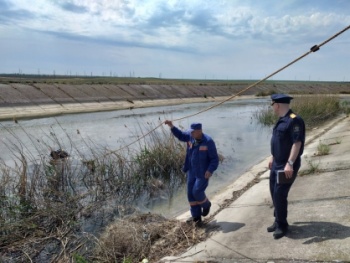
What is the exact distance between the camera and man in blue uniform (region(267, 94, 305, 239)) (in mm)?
4359

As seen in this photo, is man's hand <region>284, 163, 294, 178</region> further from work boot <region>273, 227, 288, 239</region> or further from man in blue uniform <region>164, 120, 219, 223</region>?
man in blue uniform <region>164, 120, 219, 223</region>

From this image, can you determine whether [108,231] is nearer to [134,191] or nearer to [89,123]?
[134,191]

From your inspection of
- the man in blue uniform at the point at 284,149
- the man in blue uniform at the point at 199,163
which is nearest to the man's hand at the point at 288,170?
the man in blue uniform at the point at 284,149

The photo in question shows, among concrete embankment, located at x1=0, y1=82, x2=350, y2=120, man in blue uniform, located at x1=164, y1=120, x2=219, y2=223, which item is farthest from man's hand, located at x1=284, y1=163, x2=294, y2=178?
concrete embankment, located at x1=0, y1=82, x2=350, y2=120

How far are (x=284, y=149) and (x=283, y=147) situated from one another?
29 millimetres

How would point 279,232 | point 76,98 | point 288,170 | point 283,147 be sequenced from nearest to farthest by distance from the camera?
point 288,170 < point 283,147 < point 279,232 < point 76,98

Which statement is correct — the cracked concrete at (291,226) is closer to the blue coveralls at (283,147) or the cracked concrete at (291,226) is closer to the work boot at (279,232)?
the work boot at (279,232)

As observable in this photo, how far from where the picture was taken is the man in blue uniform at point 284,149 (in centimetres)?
436

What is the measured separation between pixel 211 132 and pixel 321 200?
1409 cm

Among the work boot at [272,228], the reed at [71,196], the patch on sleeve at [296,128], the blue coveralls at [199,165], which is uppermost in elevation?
the patch on sleeve at [296,128]

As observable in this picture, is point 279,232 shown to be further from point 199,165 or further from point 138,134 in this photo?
point 138,134

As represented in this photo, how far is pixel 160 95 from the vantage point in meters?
47.1

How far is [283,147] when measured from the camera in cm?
452

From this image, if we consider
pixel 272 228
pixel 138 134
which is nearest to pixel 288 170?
pixel 272 228
